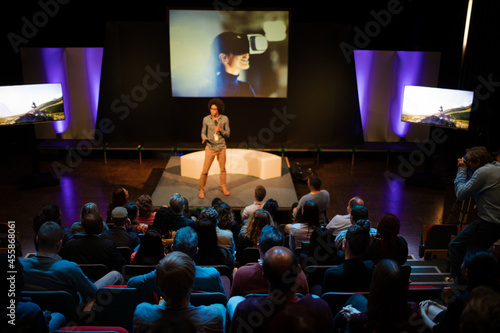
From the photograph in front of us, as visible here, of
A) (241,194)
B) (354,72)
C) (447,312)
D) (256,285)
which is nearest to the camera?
(447,312)

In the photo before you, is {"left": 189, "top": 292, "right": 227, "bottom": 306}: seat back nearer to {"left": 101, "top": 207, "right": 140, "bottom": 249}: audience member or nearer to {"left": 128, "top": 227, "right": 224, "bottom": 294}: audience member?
{"left": 128, "top": 227, "right": 224, "bottom": 294}: audience member

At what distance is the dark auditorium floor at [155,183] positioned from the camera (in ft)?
22.2

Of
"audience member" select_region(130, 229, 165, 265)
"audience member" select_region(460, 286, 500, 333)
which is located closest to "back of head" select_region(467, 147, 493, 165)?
"audience member" select_region(460, 286, 500, 333)

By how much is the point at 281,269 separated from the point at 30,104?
6830mm

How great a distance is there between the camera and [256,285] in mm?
2959

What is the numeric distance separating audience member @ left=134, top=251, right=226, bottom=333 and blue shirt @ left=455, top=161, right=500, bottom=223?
2935 mm


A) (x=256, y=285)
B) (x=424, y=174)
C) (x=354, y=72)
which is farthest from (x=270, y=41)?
(x=256, y=285)

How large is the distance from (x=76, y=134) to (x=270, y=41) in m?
4.62

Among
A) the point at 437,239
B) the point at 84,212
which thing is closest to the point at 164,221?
the point at 84,212

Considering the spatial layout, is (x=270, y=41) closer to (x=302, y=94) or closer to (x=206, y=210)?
(x=302, y=94)

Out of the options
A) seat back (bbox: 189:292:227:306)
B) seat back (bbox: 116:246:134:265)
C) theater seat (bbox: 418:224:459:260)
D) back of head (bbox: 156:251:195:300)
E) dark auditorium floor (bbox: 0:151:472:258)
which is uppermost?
back of head (bbox: 156:251:195:300)

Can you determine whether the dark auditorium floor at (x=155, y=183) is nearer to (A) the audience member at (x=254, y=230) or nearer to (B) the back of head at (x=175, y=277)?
(A) the audience member at (x=254, y=230)

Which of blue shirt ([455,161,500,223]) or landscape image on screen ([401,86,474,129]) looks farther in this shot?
landscape image on screen ([401,86,474,129])

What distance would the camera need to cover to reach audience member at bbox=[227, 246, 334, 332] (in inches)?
87.7
